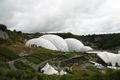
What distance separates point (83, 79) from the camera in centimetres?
2895

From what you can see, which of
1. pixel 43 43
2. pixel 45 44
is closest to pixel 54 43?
pixel 43 43

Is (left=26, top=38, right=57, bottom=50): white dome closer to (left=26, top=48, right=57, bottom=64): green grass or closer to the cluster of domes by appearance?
the cluster of domes

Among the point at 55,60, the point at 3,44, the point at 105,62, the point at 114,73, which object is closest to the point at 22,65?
the point at 55,60

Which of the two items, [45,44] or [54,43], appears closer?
[45,44]

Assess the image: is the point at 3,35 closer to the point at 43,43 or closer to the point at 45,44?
the point at 43,43

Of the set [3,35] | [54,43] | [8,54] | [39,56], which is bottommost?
[39,56]

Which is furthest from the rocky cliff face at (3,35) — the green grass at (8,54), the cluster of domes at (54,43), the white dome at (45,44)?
the green grass at (8,54)

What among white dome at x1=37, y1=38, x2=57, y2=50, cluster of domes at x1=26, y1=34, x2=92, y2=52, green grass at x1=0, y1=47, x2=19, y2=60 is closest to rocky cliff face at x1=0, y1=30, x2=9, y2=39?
cluster of domes at x1=26, y1=34, x2=92, y2=52

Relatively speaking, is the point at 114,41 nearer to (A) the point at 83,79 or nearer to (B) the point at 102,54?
(B) the point at 102,54

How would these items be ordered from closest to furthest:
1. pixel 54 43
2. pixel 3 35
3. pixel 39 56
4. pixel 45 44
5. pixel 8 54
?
pixel 8 54
pixel 39 56
pixel 3 35
pixel 45 44
pixel 54 43

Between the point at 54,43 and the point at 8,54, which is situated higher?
the point at 54,43

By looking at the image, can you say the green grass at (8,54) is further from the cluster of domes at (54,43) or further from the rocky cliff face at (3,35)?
the cluster of domes at (54,43)

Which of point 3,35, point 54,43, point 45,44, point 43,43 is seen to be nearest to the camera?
point 3,35

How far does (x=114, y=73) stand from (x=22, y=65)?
109 ft
